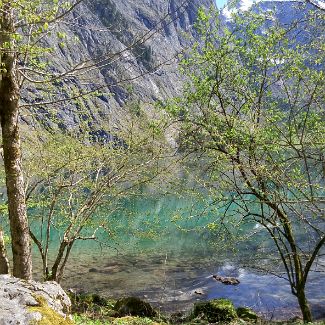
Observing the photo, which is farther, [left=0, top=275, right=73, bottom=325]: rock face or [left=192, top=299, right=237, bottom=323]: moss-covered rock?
[left=192, top=299, right=237, bottom=323]: moss-covered rock

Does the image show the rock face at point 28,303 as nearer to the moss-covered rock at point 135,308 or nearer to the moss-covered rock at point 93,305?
the moss-covered rock at point 93,305

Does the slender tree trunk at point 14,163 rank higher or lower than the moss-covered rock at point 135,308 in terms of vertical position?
higher

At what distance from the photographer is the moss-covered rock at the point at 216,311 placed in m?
14.3

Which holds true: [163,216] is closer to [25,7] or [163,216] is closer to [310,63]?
[310,63]

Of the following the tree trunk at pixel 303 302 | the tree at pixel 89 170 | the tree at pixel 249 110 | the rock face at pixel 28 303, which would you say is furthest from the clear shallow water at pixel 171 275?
the rock face at pixel 28 303

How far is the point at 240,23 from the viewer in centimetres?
1293

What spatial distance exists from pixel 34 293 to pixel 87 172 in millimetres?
9356

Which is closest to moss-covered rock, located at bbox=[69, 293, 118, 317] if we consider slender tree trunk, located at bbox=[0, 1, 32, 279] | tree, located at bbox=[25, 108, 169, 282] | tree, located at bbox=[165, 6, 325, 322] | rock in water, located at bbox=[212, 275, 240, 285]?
tree, located at bbox=[25, 108, 169, 282]

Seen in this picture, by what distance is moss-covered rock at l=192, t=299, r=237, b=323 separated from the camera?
14.3m

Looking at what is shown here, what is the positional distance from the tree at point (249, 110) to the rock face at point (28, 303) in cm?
711

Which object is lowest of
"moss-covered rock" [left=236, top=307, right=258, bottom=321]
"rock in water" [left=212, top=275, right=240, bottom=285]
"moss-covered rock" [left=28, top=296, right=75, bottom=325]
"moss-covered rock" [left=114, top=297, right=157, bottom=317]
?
"moss-covered rock" [left=236, top=307, right=258, bottom=321]

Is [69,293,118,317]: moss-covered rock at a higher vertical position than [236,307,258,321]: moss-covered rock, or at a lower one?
higher

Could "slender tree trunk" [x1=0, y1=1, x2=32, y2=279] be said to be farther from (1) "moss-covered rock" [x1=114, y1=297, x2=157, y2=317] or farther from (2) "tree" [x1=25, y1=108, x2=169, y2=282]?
(1) "moss-covered rock" [x1=114, y1=297, x2=157, y2=317]

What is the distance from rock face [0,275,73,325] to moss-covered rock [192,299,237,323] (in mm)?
9630
